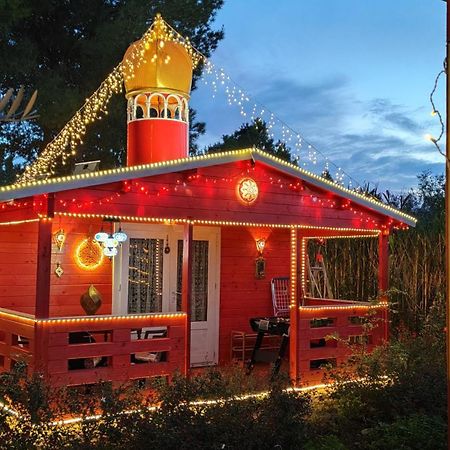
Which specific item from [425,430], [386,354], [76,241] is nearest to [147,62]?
[76,241]

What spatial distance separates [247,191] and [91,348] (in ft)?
10.0

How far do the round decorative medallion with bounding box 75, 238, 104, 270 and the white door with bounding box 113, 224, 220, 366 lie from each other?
342 mm

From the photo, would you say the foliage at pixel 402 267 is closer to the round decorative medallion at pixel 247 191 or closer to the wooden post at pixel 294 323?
the wooden post at pixel 294 323

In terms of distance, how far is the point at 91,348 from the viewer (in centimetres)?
825

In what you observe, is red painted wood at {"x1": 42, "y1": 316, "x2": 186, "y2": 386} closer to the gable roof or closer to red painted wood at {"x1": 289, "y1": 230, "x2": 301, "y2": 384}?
the gable roof

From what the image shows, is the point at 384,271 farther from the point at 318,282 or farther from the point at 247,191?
the point at 318,282

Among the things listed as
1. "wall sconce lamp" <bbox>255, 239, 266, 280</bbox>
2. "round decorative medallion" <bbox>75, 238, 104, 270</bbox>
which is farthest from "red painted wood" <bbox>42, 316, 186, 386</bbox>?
"wall sconce lamp" <bbox>255, 239, 266, 280</bbox>

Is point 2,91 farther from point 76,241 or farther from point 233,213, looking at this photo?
point 233,213

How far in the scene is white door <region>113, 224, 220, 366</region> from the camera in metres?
11.2

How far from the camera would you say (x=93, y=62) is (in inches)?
719

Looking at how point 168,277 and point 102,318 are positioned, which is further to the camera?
point 168,277

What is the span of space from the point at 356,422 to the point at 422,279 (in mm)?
7050

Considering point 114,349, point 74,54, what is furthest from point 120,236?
point 74,54

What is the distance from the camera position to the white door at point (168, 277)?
1125 centimetres
